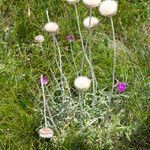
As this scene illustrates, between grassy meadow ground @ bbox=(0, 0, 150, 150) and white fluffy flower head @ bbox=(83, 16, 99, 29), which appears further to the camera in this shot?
grassy meadow ground @ bbox=(0, 0, 150, 150)

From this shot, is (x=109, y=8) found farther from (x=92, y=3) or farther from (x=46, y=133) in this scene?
(x=46, y=133)

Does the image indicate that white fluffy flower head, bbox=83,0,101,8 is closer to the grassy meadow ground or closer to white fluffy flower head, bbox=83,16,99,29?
white fluffy flower head, bbox=83,16,99,29

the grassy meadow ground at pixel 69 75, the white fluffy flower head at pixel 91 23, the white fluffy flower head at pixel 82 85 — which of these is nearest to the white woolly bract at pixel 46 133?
the grassy meadow ground at pixel 69 75

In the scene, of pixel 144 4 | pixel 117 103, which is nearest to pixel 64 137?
pixel 117 103

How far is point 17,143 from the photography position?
90.0 inches

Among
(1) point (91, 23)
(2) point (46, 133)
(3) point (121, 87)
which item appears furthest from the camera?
(3) point (121, 87)

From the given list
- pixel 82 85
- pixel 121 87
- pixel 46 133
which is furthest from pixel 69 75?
pixel 82 85

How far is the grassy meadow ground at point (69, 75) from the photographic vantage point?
230cm

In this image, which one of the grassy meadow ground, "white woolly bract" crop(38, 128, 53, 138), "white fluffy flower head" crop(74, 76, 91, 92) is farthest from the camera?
the grassy meadow ground

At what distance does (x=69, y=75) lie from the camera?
2.58 metres

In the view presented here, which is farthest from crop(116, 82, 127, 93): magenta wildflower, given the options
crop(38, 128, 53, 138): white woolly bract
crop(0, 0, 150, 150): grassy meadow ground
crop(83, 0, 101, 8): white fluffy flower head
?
crop(83, 0, 101, 8): white fluffy flower head

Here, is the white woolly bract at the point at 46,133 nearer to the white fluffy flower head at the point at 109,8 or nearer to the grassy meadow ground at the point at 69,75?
the grassy meadow ground at the point at 69,75

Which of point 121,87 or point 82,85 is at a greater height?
point 121,87

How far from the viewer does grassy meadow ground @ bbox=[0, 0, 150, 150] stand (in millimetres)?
2297
